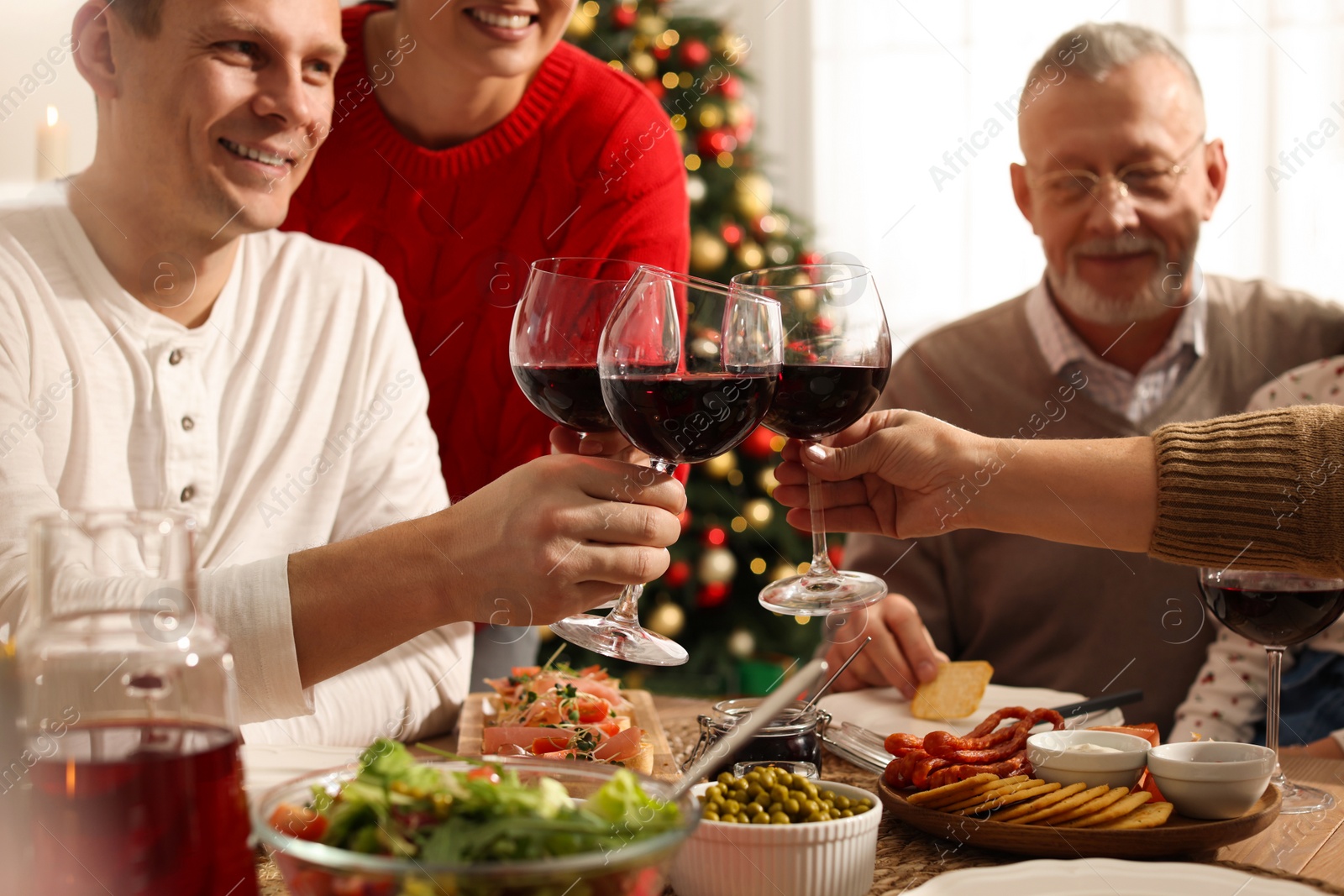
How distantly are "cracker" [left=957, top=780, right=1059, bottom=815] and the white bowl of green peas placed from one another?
14 centimetres

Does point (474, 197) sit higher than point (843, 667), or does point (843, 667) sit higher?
point (474, 197)

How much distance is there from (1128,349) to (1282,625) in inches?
43.3

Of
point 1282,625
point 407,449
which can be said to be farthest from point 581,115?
point 1282,625

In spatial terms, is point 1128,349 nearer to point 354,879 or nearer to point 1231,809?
point 1231,809

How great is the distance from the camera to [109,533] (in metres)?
0.63

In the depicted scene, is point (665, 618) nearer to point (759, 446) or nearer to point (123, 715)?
point (759, 446)

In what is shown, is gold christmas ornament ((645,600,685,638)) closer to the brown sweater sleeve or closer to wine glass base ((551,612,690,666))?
the brown sweater sleeve

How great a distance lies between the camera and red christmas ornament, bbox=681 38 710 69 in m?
3.85

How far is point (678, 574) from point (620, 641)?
2.80 meters

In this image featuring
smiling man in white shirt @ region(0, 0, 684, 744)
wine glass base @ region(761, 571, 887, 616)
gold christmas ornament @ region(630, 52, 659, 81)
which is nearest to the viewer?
wine glass base @ region(761, 571, 887, 616)

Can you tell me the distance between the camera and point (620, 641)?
105 centimetres

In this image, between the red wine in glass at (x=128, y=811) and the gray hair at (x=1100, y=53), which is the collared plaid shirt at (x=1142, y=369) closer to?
the gray hair at (x=1100, y=53)

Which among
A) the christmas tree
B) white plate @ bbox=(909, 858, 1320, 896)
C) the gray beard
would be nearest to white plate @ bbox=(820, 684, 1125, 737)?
white plate @ bbox=(909, 858, 1320, 896)

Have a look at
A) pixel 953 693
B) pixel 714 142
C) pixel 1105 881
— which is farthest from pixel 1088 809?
pixel 714 142
